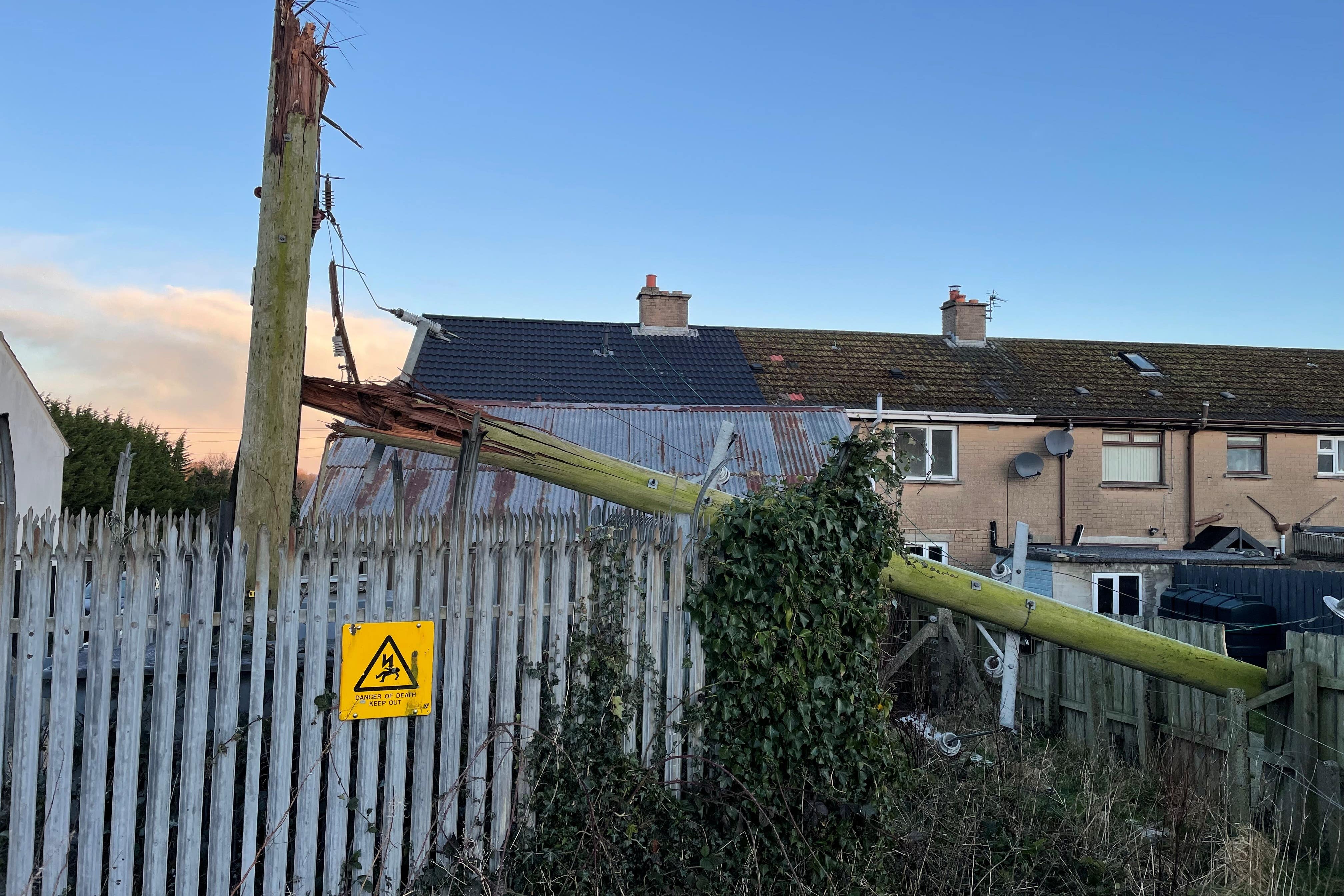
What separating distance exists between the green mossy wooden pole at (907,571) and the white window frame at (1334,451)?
1656 centimetres

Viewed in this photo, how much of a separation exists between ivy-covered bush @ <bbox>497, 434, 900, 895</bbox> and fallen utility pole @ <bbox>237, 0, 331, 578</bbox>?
1.79 meters

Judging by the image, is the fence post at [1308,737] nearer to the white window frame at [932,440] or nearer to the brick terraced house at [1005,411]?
the brick terraced house at [1005,411]

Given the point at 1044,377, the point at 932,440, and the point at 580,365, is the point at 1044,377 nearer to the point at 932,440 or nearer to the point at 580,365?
the point at 932,440

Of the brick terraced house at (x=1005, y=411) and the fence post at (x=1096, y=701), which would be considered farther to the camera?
the brick terraced house at (x=1005, y=411)

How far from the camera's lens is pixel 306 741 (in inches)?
175

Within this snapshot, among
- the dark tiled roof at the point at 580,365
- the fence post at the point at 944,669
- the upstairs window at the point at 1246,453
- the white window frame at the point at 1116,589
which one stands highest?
the dark tiled roof at the point at 580,365

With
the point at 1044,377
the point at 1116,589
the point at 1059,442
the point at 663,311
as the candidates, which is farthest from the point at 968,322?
the point at 1116,589

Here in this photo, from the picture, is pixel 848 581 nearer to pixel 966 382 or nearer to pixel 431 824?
pixel 431 824

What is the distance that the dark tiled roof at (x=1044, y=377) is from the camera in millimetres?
19281

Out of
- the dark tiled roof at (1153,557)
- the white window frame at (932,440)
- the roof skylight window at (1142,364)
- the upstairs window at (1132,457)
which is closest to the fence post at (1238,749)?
the dark tiled roof at (1153,557)

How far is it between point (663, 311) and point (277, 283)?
1636 centimetres

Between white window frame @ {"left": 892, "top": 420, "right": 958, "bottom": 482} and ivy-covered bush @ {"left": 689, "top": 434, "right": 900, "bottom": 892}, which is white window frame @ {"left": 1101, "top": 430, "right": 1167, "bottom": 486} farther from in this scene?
ivy-covered bush @ {"left": 689, "top": 434, "right": 900, "bottom": 892}

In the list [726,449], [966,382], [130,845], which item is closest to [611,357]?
[966,382]

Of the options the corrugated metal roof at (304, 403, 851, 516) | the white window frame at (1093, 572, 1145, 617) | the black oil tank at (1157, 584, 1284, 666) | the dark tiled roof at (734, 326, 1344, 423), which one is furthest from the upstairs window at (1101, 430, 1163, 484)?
the black oil tank at (1157, 584, 1284, 666)
